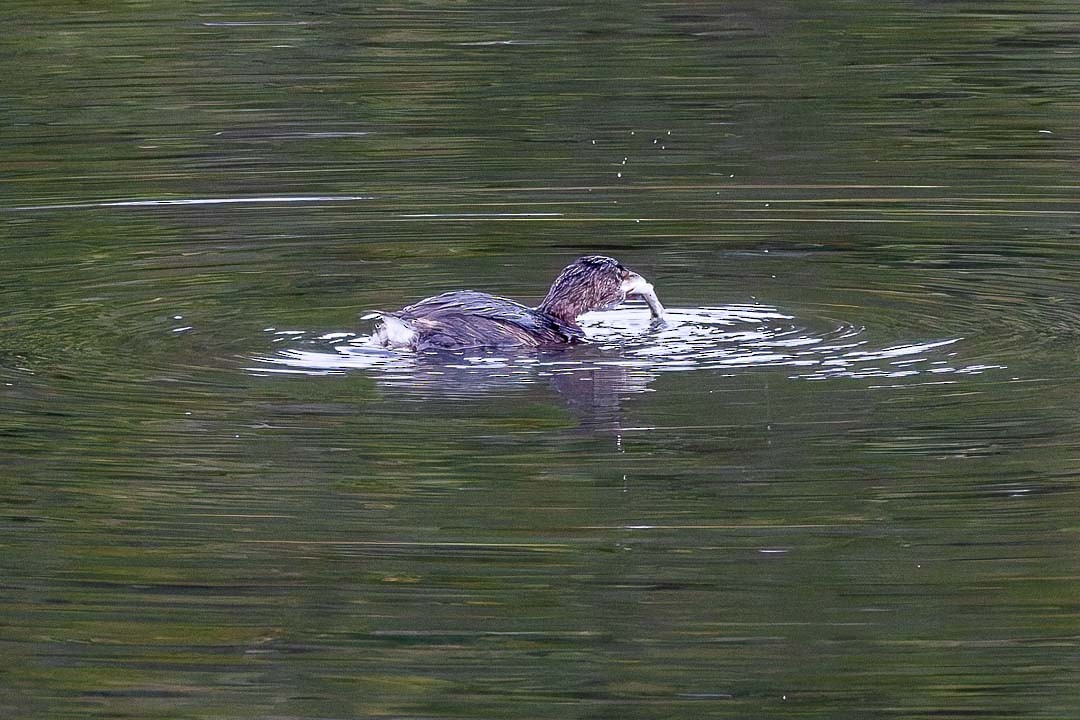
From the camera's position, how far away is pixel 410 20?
15906 mm

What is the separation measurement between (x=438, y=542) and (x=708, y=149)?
6730mm

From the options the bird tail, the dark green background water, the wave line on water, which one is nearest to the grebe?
the bird tail

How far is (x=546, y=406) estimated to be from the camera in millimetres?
7000

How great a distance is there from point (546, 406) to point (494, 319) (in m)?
0.89

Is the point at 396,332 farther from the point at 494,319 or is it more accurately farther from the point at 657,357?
the point at 657,357

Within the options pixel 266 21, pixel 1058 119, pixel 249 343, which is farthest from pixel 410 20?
pixel 249 343

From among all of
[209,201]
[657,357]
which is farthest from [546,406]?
[209,201]

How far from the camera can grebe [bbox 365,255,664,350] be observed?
7.71 metres

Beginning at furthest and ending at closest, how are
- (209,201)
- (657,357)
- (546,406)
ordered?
(209,201) < (657,357) < (546,406)

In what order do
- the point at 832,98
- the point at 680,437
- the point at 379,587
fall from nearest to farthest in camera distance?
1. the point at 379,587
2. the point at 680,437
3. the point at 832,98

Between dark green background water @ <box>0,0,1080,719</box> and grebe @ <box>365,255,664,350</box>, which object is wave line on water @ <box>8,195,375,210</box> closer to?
dark green background water @ <box>0,0,1080,719</box>

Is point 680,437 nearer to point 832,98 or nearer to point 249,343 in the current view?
point 249,343

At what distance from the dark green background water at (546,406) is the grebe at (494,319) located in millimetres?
152

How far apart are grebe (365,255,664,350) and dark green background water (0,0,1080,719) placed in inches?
6.0
